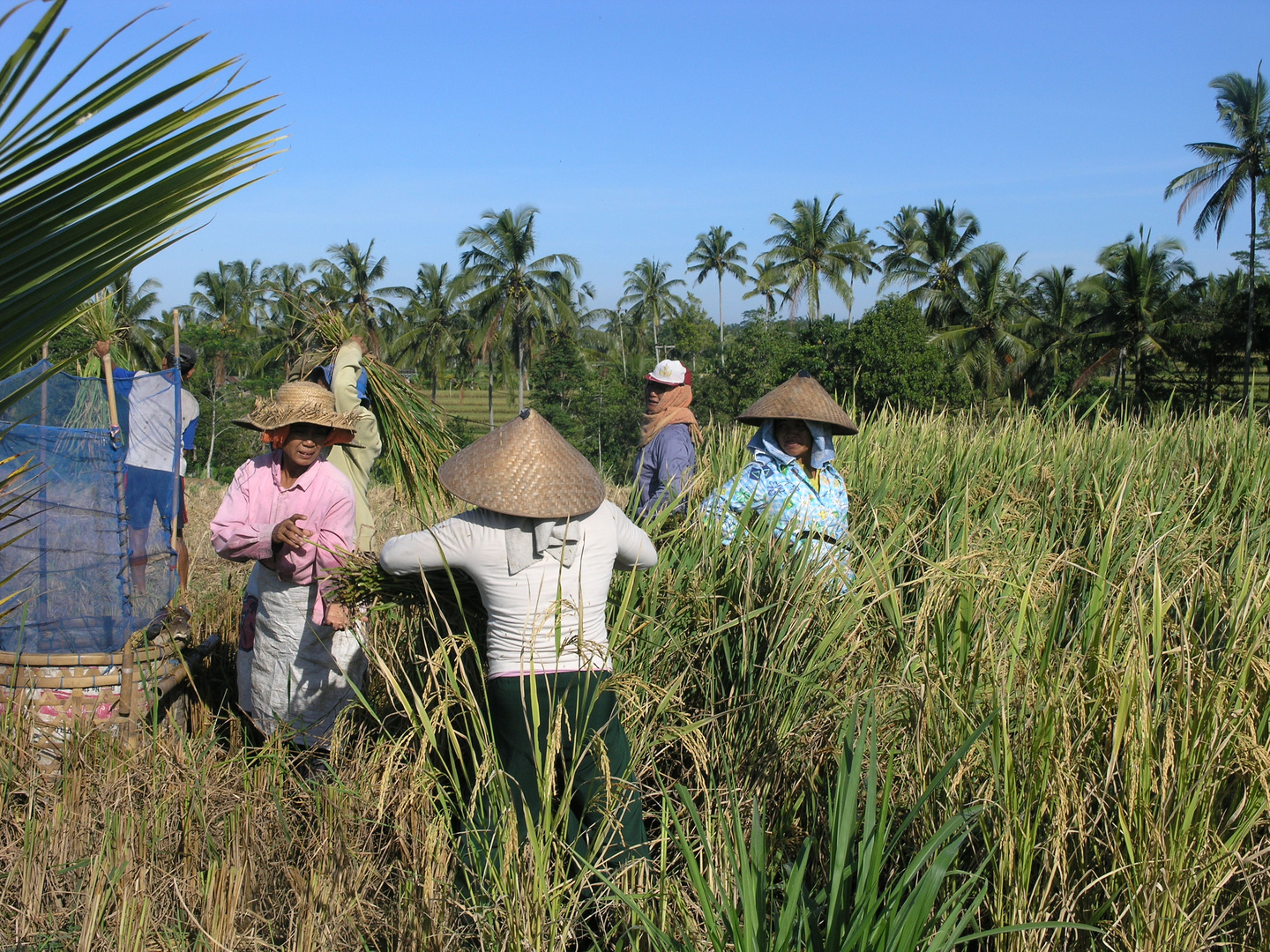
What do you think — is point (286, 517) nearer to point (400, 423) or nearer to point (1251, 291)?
point (400, 423)

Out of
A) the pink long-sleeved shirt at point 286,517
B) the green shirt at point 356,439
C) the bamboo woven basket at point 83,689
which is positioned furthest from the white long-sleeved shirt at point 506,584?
the green shirt at point 356,439

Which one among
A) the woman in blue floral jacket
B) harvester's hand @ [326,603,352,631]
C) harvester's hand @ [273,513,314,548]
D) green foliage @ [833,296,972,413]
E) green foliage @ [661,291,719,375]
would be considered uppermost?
green foliage @ [661,291,719,375]

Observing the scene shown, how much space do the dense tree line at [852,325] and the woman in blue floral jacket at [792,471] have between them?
18.0 m

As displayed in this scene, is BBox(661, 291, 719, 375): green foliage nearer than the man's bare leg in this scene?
No

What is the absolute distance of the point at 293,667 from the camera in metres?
3.04

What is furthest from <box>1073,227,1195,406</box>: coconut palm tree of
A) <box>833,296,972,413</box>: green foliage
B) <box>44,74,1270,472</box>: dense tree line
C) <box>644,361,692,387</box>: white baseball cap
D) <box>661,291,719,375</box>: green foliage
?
<box>644,361,692,387</box>: white baseball cap

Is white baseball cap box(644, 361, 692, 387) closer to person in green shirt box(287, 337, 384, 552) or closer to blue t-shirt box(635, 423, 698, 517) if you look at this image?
blue t-shirt box(635, 423, 698, 517)

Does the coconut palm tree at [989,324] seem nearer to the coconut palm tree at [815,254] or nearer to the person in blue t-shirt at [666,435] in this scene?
the coconut palm tree at [815,254]

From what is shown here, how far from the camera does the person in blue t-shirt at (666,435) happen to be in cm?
406

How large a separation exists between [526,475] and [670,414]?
6.99 ft

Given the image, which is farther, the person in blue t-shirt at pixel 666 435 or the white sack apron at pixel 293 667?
the person in blue t-shirt at pixel 666 435

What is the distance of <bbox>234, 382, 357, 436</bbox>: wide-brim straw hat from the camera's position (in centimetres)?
304

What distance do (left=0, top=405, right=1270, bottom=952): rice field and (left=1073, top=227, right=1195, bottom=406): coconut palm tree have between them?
3636 centimetres

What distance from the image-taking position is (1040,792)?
185cm
